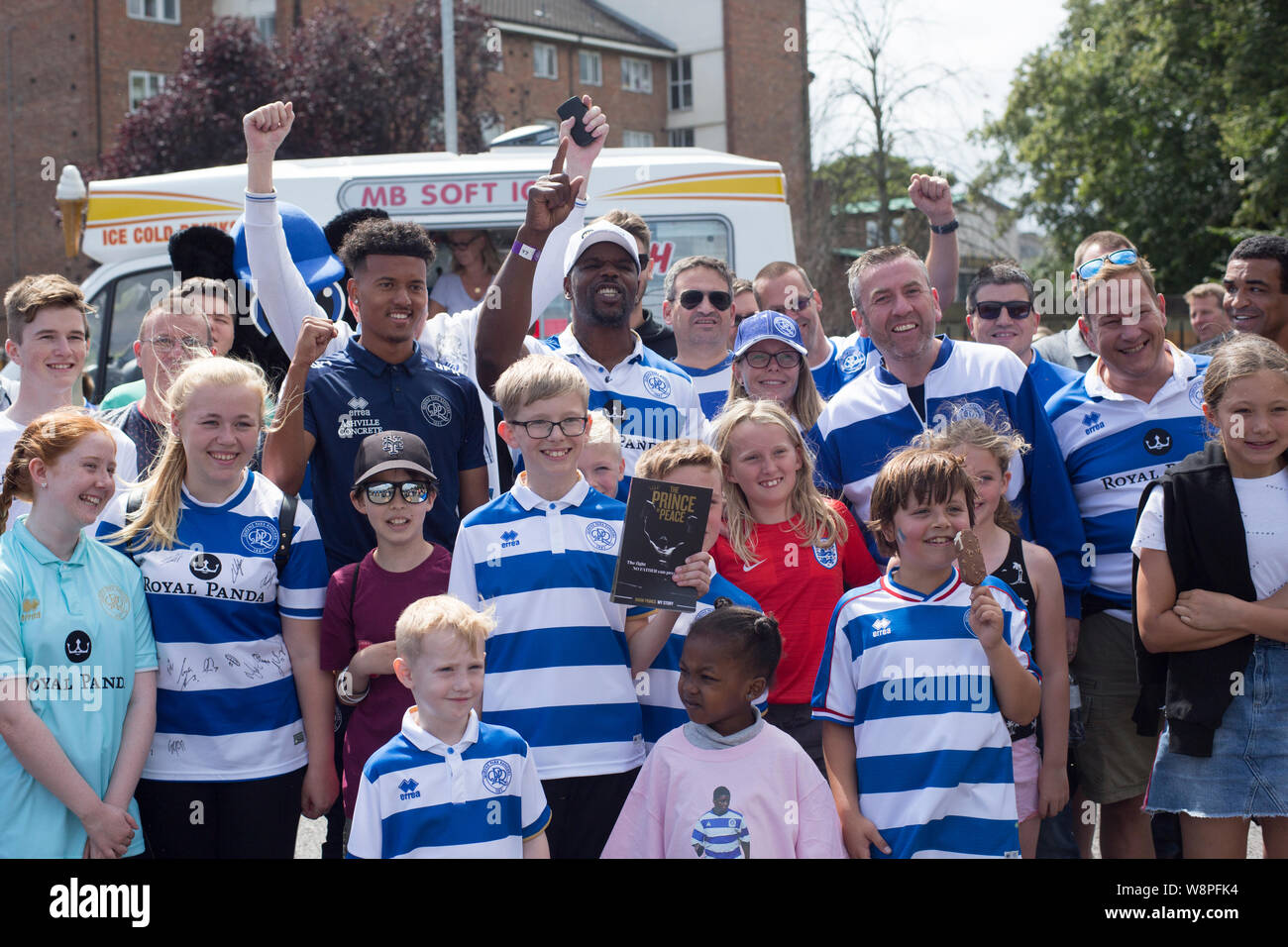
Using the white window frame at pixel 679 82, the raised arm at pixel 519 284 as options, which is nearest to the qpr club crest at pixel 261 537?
the raised arm at pixel 519 284

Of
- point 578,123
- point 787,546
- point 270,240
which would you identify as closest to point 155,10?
point 578,123

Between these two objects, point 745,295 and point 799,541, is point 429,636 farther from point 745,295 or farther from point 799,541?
point 745,295

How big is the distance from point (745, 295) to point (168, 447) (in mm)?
3924

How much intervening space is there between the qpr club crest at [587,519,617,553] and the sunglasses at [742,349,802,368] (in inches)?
56.1

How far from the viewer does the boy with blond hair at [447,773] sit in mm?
3248

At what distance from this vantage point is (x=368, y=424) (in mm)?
4371

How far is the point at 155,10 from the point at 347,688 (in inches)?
1259

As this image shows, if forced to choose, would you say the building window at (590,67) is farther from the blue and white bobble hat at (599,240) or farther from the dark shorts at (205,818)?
the dark shorts at (205,818)

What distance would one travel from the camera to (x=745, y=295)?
7.11 m

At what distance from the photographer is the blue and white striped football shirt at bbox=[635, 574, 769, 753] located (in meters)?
3.89

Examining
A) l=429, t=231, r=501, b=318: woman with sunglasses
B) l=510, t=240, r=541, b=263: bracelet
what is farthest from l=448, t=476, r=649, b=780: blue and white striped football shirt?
l=429, t=231, r=501, b=318: woman with sunglasses

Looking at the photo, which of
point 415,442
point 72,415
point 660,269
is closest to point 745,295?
point 660,269

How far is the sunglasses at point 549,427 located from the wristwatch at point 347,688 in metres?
0.97

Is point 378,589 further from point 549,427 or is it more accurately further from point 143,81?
point 143,81
